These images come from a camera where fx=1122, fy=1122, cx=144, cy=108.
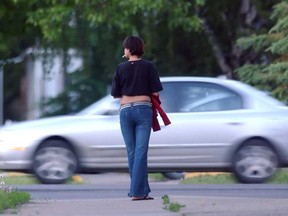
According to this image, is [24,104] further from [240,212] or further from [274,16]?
[240,212]

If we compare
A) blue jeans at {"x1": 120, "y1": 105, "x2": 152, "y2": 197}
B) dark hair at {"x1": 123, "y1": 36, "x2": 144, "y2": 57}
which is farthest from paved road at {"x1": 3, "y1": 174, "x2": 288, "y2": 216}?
dark hair at {"x1": 123, "y1": 36, "x2": 144, "y2": 57}

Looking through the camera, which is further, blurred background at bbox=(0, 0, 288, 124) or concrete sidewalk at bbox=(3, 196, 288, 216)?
blurred background at bbox=(0, 0, 288, 124)

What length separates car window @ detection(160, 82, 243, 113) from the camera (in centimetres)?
1594

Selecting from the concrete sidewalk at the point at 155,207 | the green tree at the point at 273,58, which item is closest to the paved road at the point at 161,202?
the concrete sidewalk at the point at 155,207

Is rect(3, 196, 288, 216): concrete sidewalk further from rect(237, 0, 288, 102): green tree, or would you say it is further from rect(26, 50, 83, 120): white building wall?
rect(26, 50, 83, 120): white building wall

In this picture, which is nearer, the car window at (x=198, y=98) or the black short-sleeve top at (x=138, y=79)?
the black short-sleeve top at (x=138, y=79)

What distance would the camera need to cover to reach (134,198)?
35.7 feet

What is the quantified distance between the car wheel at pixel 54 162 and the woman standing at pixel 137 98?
16.3 ft

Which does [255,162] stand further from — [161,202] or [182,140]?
[161,202]

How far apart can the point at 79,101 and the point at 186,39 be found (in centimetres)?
375

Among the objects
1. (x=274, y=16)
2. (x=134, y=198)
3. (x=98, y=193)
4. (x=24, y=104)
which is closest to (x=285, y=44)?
(x=274, y=16)

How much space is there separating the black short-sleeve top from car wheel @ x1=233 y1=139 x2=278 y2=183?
4904 mm

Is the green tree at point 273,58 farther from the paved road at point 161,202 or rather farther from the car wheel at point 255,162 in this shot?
the paved road at point 161,202

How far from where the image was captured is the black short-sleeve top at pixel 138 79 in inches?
419
